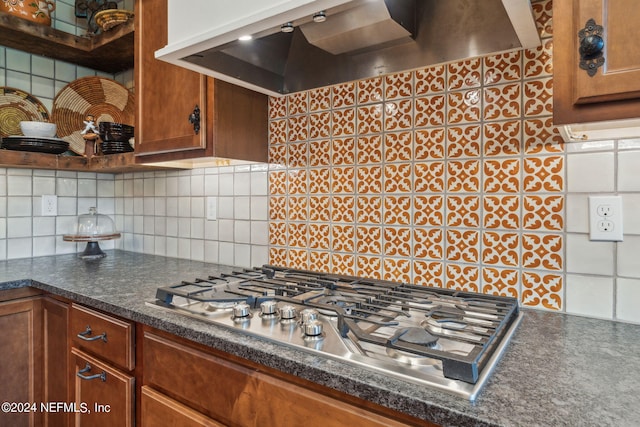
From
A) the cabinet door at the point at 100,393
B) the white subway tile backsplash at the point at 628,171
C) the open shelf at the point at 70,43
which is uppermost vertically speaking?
the open shelf at the point at 70,43

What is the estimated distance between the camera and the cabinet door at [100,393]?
110 centimetres

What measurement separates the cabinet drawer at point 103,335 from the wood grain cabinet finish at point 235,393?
8cm

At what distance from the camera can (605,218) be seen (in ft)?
3.06

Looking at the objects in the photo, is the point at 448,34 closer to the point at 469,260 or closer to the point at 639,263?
the point at 469,260

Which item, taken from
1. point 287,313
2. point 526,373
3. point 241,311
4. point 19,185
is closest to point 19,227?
point 19,185

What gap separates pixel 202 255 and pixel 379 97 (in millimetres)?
1119

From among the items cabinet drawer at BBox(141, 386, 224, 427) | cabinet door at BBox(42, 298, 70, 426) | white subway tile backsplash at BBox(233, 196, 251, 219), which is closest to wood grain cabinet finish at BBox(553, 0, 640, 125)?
cabinet drawer at BBox(141, 386, 224, 427)

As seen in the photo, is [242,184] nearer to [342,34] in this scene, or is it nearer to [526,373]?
[342,34]

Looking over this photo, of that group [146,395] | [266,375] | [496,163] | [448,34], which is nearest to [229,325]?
[266,375]

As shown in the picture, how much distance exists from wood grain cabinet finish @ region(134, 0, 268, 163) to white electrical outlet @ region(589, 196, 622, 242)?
112 cm

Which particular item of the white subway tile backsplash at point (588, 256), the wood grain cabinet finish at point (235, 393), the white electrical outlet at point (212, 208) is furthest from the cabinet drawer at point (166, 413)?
the white subway tile backsplash at point (588, 256)

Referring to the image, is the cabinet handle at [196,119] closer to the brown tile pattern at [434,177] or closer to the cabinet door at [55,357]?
the brown tile pattern at [434,177]

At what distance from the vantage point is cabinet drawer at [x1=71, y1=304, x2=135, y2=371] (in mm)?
1085

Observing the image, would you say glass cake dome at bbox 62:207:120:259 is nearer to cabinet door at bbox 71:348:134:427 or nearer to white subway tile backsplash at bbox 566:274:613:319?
cabinet door at bbox 71:348:134:427
